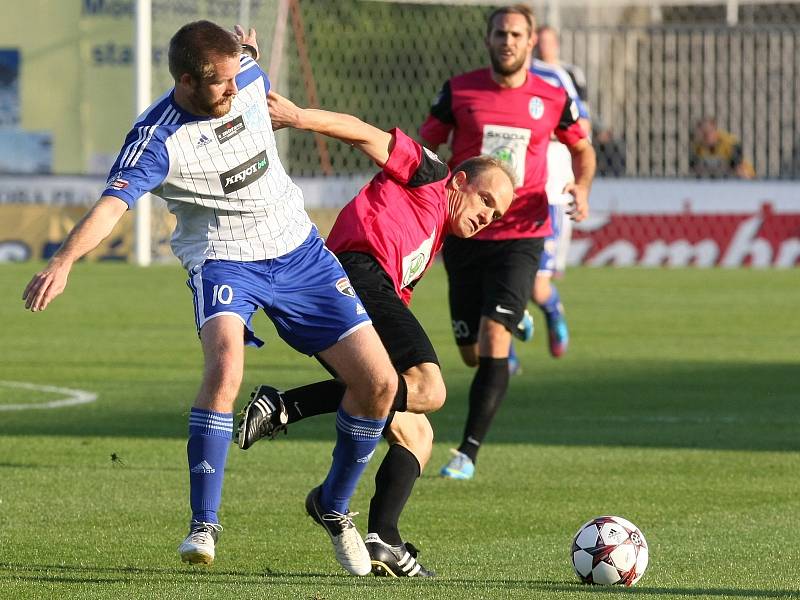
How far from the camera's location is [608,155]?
2555 cm

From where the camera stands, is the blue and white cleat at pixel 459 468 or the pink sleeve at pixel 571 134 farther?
the pink sleeve at pixel 571 134

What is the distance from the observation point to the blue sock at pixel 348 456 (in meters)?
6.18

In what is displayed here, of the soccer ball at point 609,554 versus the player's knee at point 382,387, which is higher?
the player's knee at point 382,387

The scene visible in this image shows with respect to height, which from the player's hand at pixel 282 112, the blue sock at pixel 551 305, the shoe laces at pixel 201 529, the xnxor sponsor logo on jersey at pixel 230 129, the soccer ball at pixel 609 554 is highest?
the player's hand at pixel 282 112

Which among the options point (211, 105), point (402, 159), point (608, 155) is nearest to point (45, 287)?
point (211, 105)

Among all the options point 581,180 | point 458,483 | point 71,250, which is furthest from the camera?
point 581,180

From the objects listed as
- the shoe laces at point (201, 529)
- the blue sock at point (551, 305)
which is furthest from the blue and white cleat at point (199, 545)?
the blue sock at point (551, 305)

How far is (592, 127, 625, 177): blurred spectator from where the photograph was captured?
25.5m

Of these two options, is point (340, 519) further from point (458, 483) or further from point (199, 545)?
point (458, 483)

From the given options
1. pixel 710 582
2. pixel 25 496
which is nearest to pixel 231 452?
pixel 25 496

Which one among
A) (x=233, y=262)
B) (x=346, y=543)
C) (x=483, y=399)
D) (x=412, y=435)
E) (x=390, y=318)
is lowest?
(x=483, y=399)

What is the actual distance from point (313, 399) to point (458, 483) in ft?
5.02

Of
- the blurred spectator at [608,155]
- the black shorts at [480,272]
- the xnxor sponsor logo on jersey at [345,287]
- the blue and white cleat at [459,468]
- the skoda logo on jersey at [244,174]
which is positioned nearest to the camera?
the skoda logo on jersey at [244,174]

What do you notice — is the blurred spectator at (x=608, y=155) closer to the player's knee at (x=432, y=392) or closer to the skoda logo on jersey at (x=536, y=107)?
the skoda logo on jersey at (x=536, y=107)
